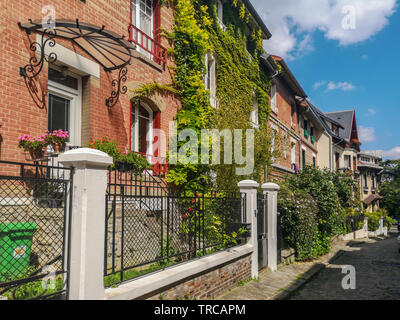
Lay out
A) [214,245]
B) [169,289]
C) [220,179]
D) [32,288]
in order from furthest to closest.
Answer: [220,179] → [214,245] → [169,289] → [32,288]

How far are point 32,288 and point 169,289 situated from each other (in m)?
1.71

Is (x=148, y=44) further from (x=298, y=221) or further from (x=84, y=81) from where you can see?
(x=298, y=221)

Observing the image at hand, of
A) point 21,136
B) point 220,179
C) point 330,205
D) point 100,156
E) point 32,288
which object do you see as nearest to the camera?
point 100,156

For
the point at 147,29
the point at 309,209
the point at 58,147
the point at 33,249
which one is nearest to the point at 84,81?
the point at 58,147

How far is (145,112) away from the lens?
9.45 metres

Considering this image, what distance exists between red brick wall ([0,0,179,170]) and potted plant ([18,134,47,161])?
0.11 meters

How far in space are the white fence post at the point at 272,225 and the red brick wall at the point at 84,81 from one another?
133 inches

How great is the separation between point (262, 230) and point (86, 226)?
5815 millimetres

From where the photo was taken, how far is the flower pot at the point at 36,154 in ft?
19.8

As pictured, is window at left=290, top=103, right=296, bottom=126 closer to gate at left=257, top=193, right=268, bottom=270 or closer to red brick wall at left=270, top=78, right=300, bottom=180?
red brick wall at left=270, top=78, right=300, bottom=180

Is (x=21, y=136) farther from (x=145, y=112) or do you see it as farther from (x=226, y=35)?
(x=226, y=35)

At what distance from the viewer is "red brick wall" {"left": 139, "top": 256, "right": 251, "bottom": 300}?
4.69 m

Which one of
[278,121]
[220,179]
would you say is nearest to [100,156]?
[220,179]

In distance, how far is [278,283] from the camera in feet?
24.6
